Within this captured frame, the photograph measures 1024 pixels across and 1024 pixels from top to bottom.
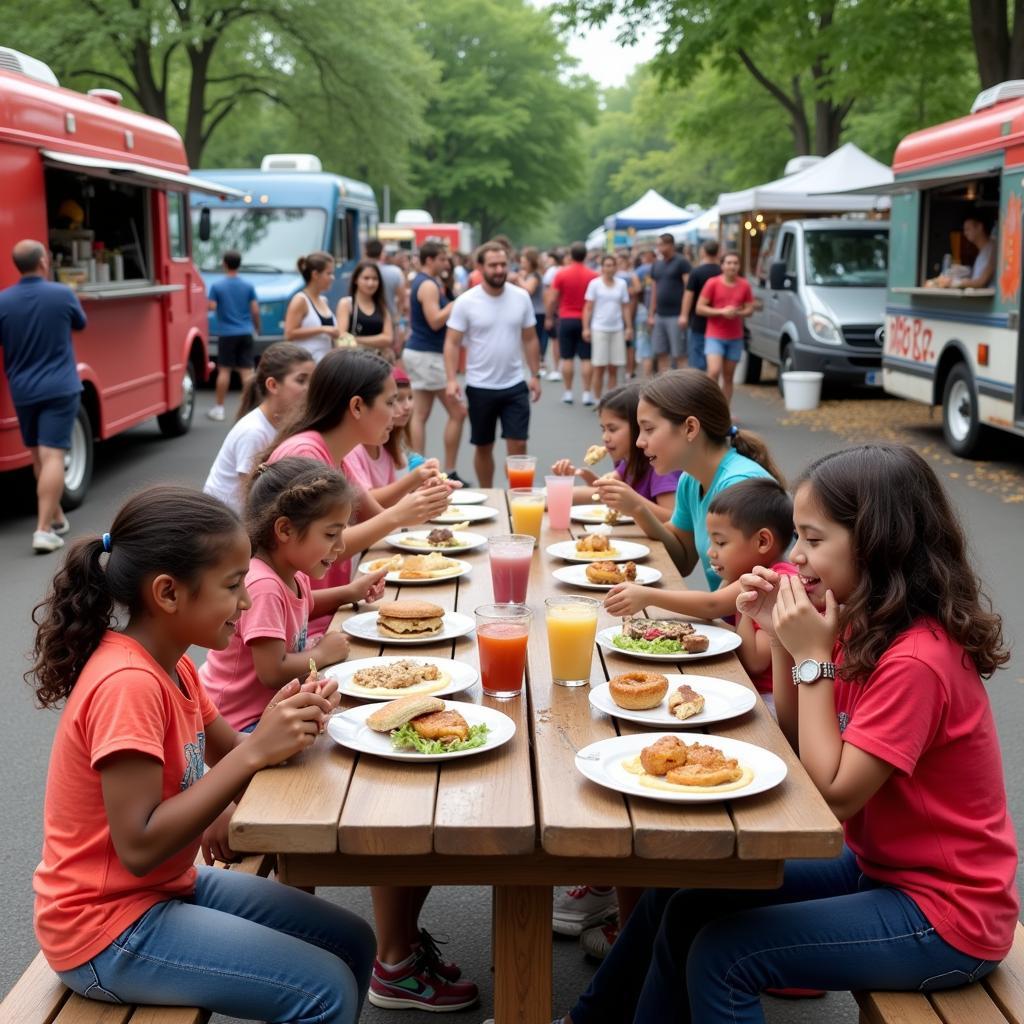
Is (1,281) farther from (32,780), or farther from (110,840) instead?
(110,840)

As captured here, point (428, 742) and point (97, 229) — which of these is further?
point (97, 229)

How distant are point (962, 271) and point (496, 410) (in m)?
5.61

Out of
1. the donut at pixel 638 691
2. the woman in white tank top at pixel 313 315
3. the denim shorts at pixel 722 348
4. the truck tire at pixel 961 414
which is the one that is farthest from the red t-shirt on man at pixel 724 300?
the donut at pixel 638 691

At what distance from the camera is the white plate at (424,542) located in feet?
16.4

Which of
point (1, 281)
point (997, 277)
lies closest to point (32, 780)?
point (1, 281)

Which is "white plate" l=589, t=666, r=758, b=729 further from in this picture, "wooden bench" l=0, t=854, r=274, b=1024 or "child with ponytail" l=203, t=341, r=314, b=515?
"child with ponytail" l=203, t=341, r=314, b=515

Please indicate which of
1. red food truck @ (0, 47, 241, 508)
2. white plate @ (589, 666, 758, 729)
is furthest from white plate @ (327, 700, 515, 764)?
red food truck @ (0, 47, 241, 508)

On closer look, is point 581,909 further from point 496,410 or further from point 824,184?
point 824,184

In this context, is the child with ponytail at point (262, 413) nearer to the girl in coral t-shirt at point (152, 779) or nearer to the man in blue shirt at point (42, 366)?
the girl in coral t-shirt at point (152, 779)

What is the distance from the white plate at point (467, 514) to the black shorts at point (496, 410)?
4.18m

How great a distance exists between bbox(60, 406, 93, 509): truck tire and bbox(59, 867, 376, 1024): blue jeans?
8506 mm

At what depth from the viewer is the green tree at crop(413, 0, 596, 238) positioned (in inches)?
2157

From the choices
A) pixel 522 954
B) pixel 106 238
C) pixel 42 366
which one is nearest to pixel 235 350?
pixel 106 238

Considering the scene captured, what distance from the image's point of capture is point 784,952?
8.93 ft
